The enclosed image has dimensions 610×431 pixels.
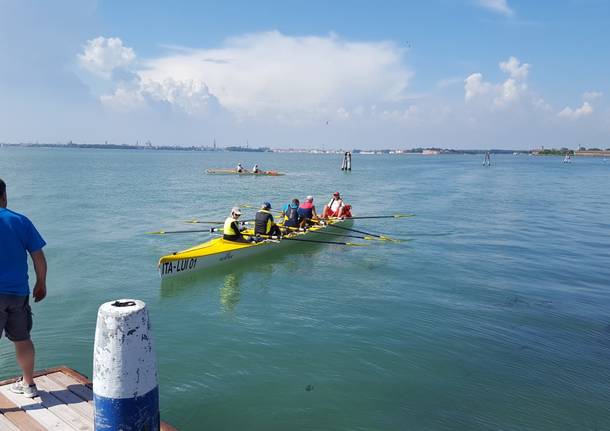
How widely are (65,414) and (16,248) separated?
1.93 meters

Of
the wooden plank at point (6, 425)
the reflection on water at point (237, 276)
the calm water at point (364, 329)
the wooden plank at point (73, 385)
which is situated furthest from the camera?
the reflection on water at point (237, 276)

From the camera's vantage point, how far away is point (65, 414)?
5.12 meters

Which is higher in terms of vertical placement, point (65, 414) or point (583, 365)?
point (65, 414)

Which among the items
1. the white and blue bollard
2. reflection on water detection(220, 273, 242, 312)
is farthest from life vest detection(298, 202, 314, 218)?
the white and blue bollard

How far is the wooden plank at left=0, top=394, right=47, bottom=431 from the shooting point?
4.83 meters

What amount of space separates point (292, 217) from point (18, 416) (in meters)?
15.0

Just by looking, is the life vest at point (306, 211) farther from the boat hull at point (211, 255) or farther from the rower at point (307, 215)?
the boat hull at point (211, 255)

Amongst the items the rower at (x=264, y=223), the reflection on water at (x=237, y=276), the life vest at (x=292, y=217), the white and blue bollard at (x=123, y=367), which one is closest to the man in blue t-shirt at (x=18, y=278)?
the white and blue bollard at (x=123, y=367)

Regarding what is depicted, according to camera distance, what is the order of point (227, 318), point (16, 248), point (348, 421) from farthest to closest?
point (227, 318) < point (348, 421) < point (16, 248)

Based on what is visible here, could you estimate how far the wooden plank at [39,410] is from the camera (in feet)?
16.0

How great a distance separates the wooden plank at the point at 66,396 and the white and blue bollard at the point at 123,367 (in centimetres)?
144

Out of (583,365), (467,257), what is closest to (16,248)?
(583,365)

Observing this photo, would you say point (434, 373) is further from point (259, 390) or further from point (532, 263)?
point (532, 263)

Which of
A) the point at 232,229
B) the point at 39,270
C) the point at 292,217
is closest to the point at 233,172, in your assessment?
the point at 292,217
